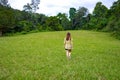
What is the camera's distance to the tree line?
52.4 m

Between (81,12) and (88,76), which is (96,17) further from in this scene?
(88,76)

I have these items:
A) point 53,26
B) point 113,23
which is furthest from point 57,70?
point 53,26

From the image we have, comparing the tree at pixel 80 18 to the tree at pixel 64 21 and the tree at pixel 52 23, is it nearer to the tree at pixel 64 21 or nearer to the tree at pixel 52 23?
the tree at pixel 64 21

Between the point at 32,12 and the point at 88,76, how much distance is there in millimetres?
69802

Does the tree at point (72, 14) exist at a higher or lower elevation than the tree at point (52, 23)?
higher

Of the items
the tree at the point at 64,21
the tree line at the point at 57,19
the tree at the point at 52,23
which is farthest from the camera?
the tree at the point at 64,21

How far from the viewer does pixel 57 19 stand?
71188 mm

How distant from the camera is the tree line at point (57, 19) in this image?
5238cm

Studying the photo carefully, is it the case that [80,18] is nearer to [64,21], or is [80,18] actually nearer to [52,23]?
[64,21]

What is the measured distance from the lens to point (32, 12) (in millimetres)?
77375

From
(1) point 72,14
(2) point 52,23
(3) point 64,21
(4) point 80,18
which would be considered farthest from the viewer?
(1) point 72,14

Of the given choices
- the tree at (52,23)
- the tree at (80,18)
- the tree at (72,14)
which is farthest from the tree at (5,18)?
the tree at (80,18)

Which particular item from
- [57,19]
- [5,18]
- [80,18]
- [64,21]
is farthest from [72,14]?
[5,18]

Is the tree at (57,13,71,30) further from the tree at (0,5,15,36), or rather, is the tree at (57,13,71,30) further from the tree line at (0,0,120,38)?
the tree at (0,5,15,36)
